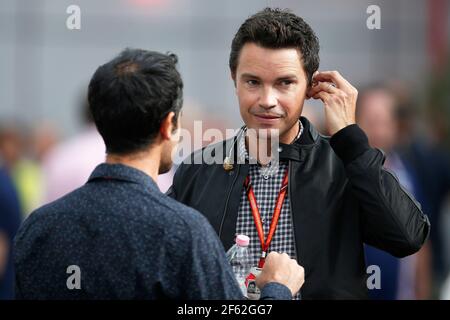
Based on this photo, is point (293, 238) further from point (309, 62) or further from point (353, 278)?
point (309, 62)

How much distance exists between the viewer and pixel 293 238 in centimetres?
330

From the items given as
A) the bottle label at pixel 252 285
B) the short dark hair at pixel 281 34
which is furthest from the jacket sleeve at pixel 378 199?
the bottle label at pixel 252 285

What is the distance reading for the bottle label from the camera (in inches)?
126

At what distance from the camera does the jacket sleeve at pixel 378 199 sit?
10.5 feet

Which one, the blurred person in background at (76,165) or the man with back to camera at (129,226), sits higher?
the man with back to camera at (129,226)

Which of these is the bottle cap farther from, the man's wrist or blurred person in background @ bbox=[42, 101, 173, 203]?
blurred person in background @ bbox=[42, 101, 173, 203]

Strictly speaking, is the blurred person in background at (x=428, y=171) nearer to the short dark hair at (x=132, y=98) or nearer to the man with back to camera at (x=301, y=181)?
the man with back to camera at (x=301, y=181)

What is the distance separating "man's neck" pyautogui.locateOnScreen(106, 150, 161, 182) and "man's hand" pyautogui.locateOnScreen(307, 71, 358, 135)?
2.53ft

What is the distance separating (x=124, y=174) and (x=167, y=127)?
0.69 feet

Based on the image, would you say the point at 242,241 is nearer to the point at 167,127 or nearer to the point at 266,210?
the point at 266,210

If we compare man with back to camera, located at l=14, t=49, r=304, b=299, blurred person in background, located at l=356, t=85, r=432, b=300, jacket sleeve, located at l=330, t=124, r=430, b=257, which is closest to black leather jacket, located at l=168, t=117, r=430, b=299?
jacket sleeve, located at l=330, t=124, r=430, b=257

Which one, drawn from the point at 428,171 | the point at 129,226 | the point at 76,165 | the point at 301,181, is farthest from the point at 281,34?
the point at 428,171

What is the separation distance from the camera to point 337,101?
3322 millimetres

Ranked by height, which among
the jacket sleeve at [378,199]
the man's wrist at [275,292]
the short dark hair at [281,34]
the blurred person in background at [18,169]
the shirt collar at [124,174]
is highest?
the short dark hair at [281,34]
